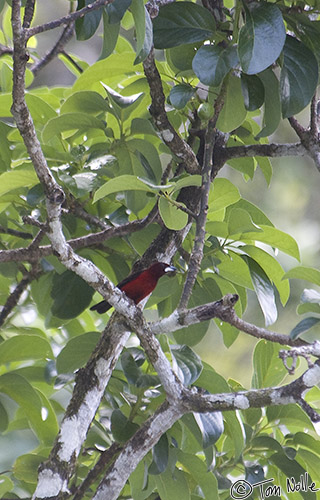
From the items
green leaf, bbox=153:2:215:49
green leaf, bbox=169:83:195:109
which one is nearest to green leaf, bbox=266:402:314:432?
green leaf, bbox=169:83:195:109

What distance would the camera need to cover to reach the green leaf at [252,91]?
121 centimetres

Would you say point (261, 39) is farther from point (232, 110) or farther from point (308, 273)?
point (308, 273)

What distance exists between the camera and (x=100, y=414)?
1.49 meters

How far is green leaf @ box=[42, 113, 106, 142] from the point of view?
133 centimetres

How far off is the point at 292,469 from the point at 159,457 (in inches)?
11.5

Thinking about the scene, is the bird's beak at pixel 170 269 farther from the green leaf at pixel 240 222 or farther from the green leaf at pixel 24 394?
the green leaf at pixel 24 394

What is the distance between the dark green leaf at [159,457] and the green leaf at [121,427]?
0.22ft

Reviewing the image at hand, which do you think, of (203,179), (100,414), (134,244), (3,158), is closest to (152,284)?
(134,244)

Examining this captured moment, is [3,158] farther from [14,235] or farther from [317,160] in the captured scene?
[317,160]

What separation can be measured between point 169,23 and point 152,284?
0.49m

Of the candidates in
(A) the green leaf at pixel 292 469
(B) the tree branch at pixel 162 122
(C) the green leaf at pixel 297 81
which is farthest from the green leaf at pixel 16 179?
(A) the green leaf at pixel 292 469

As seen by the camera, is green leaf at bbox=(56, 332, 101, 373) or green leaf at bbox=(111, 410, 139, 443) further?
green leaf at bbox=(56, 332, 101, 373)

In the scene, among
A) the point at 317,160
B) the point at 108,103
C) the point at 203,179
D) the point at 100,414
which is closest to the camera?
the point at 203,179

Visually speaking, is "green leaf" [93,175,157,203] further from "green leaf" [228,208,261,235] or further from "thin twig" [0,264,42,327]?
"thin twig" [0,264,42,327]
